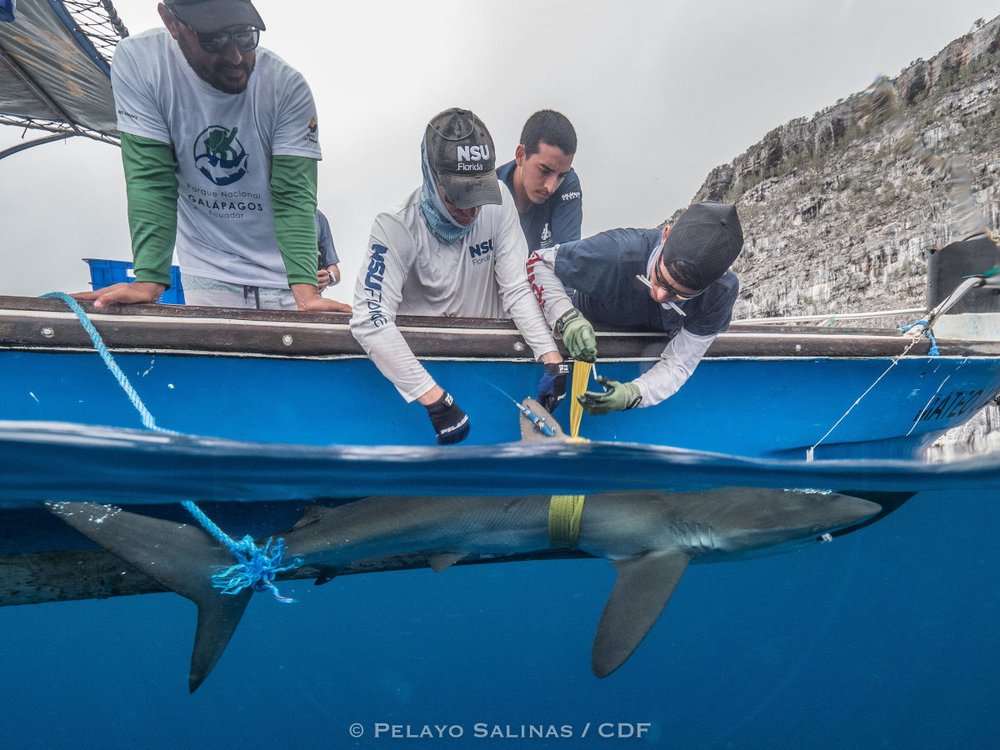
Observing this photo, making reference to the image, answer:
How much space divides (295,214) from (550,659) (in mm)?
6176

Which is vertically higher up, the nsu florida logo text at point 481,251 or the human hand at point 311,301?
the nsu florida logo text at point 481,251

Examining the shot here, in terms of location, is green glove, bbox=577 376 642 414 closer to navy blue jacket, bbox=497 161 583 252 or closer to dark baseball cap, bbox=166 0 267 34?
navy blue jacket, bbox=497 161 583 252

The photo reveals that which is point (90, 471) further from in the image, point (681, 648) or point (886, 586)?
point (886, 586)

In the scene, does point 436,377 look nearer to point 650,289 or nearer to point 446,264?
point 446,264

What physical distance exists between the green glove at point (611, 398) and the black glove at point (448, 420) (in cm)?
53

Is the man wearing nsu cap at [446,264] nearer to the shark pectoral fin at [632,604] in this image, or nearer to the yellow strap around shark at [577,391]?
the yellow strap around shark at [577,391]

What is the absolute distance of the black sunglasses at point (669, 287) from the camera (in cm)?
267

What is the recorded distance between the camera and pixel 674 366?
9.61 feet

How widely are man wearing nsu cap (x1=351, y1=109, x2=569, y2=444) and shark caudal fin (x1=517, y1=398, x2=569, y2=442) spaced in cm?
7

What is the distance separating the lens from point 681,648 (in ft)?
27.3

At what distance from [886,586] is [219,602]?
8204 mm

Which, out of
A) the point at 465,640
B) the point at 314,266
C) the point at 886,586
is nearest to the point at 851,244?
the point at 886,586

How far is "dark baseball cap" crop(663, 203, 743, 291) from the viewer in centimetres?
259

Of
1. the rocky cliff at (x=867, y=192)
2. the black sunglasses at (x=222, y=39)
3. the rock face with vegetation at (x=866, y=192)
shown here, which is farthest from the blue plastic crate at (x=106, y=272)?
the rocky cliff at (x=867, y=192)
